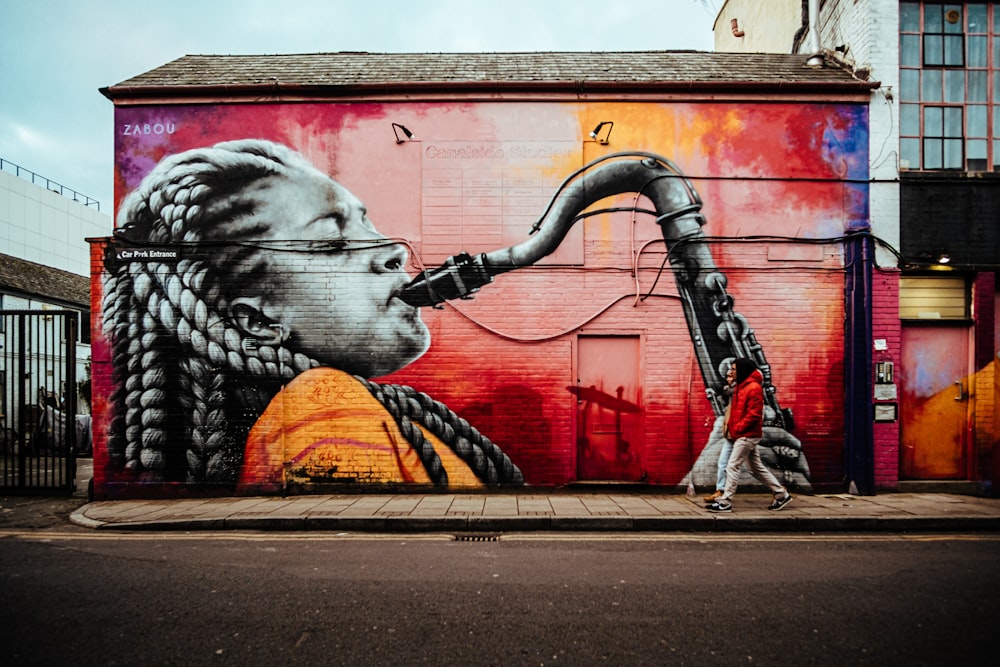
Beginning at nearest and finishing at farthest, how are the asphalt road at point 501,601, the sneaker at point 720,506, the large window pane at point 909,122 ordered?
1. the asphalt road at point 501,601
2. the sneaker at point 720,506
3. the large window pane at point 909,122

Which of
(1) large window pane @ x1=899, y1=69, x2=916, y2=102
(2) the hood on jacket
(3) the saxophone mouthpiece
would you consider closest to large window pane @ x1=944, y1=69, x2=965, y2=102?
(1) large window pane @ x1=899, y1=69, x2=916, y2=102

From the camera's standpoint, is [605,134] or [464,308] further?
[605,134]

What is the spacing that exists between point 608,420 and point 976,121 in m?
7.62

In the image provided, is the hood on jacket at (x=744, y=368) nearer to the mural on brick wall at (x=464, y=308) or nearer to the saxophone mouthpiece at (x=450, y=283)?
the mural on brick wall at (x=464, y=308)

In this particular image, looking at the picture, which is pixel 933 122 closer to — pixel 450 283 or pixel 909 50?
pixel 909 50

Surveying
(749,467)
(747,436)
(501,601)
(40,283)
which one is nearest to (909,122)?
(747,436)

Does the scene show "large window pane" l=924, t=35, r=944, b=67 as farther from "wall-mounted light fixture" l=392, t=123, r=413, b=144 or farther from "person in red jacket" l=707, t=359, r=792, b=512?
"wall-mounted light fixture" l=392, t=123, r=413, b=144

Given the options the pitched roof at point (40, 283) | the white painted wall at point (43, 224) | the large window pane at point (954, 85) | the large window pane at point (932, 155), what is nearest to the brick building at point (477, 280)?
the large window pane at point (932, 155)

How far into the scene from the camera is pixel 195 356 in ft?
29.3

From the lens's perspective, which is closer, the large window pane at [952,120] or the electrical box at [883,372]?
the electrical box at [883,372]

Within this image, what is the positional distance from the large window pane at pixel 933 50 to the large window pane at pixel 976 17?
526mm

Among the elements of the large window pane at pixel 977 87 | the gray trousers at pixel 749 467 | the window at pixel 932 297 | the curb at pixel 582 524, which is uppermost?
the large window pane at pixel 977 87

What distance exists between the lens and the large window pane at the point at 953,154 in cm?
915

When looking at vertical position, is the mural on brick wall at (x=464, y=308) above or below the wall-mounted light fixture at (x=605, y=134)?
below
